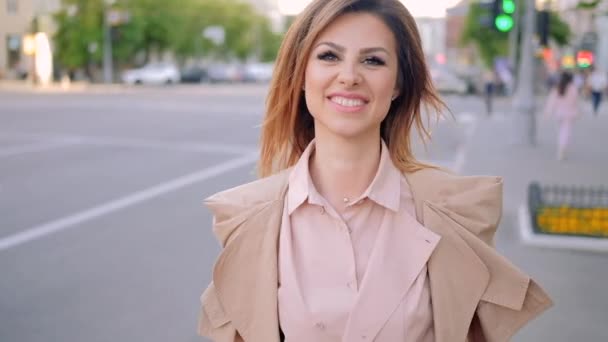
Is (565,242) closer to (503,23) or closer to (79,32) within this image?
(503,23)

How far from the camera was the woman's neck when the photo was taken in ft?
6.72

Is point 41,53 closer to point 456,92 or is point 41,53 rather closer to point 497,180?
point 456,92

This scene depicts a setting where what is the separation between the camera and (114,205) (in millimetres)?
9961

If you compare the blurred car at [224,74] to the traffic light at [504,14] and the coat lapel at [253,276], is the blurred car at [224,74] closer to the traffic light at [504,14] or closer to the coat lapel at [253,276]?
the traffic light at [504,14]

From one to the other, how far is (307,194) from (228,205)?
0.22m

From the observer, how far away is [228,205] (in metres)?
2.07

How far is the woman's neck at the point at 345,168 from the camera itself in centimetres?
205

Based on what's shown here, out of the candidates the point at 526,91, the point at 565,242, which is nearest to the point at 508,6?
the point at 526,91

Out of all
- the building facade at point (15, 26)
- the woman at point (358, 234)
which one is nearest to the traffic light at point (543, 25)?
the woman at point (358, 234)

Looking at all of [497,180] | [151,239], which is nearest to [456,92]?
[151,239]

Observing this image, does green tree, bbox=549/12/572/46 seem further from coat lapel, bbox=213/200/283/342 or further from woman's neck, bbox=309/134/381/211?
coat lapel, bbox=213/200/283/342

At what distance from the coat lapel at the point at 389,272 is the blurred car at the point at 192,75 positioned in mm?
58625

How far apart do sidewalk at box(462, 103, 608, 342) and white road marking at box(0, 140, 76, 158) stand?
8.52 metres

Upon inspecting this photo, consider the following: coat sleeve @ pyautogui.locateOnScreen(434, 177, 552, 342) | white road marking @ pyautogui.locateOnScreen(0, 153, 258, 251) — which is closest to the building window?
white road marking @ pyautogui.locateOnScreen(0, 153, 258, 251)
